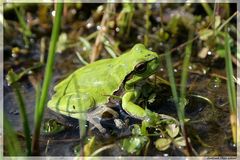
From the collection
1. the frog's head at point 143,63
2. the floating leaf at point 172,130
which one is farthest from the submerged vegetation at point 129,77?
the frog's head at point 143,63

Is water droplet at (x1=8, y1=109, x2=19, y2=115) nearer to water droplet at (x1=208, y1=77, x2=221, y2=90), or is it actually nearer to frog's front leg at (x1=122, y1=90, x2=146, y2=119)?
frog's front leg at (x1=122, y1=90, x2=146, y2=119)

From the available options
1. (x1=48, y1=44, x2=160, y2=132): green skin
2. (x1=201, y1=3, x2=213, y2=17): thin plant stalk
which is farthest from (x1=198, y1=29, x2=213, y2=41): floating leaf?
(x1=48, y1=44, x2=160, y2=132): green skin

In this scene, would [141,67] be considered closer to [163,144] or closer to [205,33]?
[163,144]

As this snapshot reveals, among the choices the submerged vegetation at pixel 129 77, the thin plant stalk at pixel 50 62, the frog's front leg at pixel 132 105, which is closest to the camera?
the thin plant stalk at pixel 50 62

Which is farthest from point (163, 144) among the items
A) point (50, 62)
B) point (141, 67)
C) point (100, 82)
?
point (50, 62)

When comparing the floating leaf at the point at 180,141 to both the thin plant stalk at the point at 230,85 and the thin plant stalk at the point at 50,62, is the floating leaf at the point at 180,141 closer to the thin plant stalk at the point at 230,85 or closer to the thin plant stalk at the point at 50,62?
the thin plant stalk at the point at 230,85

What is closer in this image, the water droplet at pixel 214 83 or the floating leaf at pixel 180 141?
Result: the floating leaf at pixel 180 141
